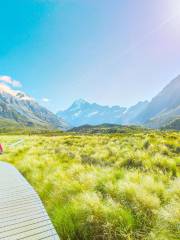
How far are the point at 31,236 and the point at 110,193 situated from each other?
238 centimetres

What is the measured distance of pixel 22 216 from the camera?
16.3ft

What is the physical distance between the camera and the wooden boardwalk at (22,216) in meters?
4.09

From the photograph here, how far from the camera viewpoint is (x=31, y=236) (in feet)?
13.2

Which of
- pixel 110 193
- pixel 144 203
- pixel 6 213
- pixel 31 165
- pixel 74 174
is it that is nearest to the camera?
pixel 144 203

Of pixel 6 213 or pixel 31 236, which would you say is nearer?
pixel 31 236

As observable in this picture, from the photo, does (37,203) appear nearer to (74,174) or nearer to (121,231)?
(74,174)

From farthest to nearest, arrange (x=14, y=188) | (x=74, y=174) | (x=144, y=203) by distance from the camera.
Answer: (x=74, y=174)
(x=14, y=188)
(x=144, y=203)

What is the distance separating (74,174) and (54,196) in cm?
220

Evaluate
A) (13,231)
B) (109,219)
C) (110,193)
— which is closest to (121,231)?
(109,219)

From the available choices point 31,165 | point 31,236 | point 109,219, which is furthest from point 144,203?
point 31,165

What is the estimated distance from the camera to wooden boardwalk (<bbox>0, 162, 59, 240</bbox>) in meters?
4.09

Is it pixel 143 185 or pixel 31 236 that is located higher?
pixel 143 185

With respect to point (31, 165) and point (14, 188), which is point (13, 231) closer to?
point (14, 188)

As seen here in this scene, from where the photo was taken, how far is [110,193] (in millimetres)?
5547
